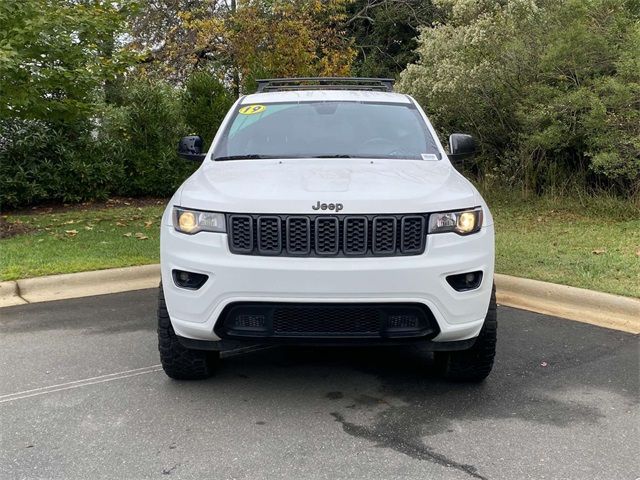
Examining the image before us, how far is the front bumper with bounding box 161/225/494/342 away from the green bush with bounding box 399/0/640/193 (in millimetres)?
6482

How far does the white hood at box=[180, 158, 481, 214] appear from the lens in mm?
3426

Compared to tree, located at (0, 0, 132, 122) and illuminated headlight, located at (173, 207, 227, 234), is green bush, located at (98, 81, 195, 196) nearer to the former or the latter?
tree, located at (0, 0, 132, 122)

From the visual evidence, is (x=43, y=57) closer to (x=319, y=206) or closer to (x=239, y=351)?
(x=239, y=351)

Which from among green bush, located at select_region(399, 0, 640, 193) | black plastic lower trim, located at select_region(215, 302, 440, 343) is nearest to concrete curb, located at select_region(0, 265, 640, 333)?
black plastic lower trim, located at select_region(215, 302, 440, 343)

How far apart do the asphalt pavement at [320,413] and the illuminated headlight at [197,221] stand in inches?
39.3

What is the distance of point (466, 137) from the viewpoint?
16.5 feet

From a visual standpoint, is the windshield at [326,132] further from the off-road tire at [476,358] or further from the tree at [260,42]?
the tree at [260,42]

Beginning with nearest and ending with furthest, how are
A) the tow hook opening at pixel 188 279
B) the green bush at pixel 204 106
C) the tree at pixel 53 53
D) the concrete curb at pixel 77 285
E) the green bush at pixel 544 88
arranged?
the tow hook opening at pixel 188 279, the concrete curb at pixel 77 285, the tree at pixel 53 53, the green bush at pixel 544 88, the green bush at pixel 204 106

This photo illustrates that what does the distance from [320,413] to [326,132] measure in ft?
6.71

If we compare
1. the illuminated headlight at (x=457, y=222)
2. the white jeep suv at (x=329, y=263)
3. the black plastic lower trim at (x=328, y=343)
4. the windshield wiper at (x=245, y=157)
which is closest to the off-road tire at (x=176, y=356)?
the white jeep suv at (x=329, y=263)

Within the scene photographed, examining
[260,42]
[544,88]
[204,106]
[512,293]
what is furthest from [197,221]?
[260,42]

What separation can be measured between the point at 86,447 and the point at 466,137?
3.36 meters

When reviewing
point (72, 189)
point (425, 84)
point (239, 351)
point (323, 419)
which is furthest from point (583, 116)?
point (72, 189)

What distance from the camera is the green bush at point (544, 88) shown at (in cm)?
920
